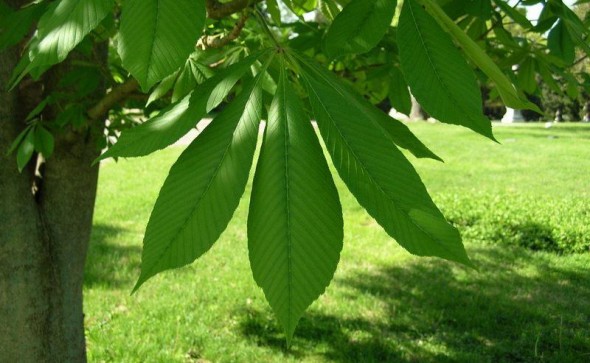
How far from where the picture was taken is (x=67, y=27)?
0.73 meters

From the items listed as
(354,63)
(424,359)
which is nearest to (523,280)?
(424,359)

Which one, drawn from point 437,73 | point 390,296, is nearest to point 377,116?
point 437,73

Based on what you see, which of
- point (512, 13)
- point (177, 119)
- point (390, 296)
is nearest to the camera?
point (177, 119)

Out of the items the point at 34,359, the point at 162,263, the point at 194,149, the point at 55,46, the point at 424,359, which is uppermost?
the point at 55,46

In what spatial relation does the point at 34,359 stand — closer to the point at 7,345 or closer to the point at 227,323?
the point at 7,345

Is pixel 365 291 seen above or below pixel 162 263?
below

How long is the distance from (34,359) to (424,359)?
210 cm

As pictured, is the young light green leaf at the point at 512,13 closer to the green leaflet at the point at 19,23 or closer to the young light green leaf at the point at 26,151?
the green leaflet at the point at 19,23

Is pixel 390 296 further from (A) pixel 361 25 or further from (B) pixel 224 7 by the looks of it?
(A) pixel 361 25

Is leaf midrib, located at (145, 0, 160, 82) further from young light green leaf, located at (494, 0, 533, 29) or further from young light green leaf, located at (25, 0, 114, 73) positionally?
young light green leaf, located at (494, 0, 533, 29)

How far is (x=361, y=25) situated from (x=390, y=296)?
3.78m

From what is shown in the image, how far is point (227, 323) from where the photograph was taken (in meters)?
3.83

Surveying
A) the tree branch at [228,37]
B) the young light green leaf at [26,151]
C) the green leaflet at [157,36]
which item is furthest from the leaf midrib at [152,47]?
the young light green leaf at [26,151]

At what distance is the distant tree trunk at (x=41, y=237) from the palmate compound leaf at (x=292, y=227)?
146 centimetres
